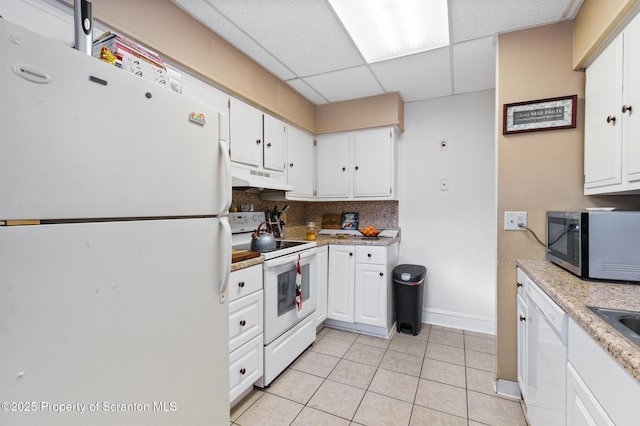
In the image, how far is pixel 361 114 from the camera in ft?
10.0

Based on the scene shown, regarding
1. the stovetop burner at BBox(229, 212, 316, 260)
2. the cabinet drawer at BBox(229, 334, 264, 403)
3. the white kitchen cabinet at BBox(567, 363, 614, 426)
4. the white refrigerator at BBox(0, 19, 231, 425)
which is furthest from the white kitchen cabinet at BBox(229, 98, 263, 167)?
the white kitchen cabinet at BBox(567, 363, 614, 426)

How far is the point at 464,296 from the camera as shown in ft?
9.57

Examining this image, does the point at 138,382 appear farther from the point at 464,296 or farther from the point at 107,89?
the point at 464,296

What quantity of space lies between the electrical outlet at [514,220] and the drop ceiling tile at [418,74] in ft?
4.27

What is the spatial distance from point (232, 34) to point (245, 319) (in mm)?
1895

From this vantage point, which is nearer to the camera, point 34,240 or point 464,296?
point 34,240

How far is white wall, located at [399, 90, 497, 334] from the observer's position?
283 cm

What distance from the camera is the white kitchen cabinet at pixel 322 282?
8.71 feet

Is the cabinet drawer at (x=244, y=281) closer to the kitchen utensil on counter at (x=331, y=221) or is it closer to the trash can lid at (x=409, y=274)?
the trash can lid at (x=409, y=274)

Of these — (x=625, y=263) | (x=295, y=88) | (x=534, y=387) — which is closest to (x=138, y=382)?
(x=534, y=387)

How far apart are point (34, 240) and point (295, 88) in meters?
2.59

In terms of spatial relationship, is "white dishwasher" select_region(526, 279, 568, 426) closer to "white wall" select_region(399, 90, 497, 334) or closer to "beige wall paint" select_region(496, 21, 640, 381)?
"beige wall paint" select_region(496, 21, 640, 381)

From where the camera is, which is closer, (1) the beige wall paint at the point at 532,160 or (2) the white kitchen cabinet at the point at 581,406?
(2) the white kitchen cabinet at the point at 581,406

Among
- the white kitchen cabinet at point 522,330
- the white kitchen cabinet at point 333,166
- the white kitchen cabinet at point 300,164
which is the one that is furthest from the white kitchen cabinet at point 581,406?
the white kitchen cabinet at point 333,166
